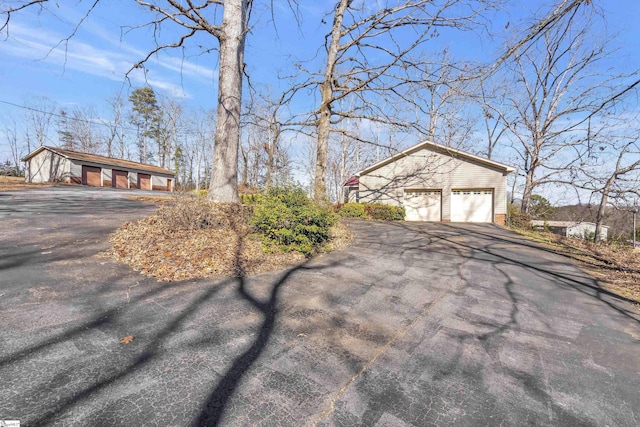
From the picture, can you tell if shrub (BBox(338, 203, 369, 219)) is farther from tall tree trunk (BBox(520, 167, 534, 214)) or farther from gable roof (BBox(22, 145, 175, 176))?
gable roof (BBox(22, 145, 175, 176))

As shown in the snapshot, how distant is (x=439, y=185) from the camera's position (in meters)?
15.4

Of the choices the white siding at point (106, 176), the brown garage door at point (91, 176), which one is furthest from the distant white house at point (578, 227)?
the white siding at point (106, 176)

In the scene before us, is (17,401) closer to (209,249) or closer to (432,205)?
(209,249)

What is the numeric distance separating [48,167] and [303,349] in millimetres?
31654

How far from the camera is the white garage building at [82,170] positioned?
22.1 metres

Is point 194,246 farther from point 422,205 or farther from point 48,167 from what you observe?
point 48,167

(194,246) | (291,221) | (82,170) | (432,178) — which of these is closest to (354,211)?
(432,178)

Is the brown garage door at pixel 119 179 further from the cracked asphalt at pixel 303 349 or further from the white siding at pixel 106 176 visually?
the cracked asphalt at pixel 303 349

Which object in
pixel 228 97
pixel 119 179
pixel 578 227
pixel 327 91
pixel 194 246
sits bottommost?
pixel 578 227

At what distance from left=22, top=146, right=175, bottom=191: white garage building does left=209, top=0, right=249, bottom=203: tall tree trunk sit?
2038cm

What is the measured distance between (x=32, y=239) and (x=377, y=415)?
629 cm

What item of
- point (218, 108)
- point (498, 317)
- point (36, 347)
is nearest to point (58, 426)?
point (36, 347)

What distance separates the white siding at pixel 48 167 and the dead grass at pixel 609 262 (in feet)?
103

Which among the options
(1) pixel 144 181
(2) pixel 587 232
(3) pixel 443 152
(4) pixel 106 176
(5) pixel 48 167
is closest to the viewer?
(2) pixel 587 232
